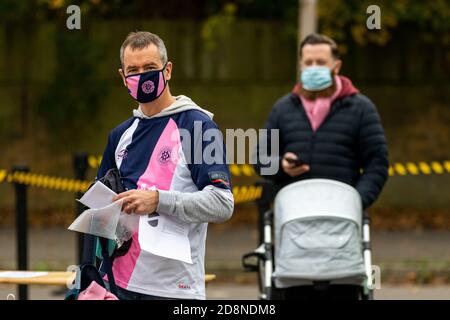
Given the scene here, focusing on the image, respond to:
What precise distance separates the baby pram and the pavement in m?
4.42

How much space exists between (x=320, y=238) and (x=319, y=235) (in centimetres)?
3

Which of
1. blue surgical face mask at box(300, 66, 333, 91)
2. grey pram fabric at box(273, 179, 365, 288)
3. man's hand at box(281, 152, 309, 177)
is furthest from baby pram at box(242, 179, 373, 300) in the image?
blue surgical face mask at box(300, 66, 333, 91)

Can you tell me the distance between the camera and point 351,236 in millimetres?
7172

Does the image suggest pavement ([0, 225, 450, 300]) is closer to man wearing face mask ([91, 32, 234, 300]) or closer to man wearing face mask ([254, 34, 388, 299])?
man wearing face mask ([254, 34, 388, 299])

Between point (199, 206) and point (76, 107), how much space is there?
11805 mm

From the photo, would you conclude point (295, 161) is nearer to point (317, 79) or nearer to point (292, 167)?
point (292, 167)

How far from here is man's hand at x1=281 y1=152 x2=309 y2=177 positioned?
760 cm

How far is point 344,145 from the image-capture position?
7680mm

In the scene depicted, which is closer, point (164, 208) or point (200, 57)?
point (164, 208)

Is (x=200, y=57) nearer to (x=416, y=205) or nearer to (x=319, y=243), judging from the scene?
(x=416, y=205)

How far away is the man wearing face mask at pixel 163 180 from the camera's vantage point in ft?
16.8

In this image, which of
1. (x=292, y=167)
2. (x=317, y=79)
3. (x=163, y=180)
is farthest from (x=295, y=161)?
(x=163, y=180)

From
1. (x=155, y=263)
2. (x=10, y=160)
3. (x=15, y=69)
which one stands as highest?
(x=15, y=69)

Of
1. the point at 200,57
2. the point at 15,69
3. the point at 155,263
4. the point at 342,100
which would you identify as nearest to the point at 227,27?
the point at 200,57
